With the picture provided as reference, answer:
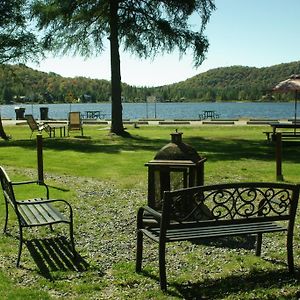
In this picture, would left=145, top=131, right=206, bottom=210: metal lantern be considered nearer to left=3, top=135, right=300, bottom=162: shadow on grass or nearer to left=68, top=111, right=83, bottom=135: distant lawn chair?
left=3, top=135, right=300, bottom=162: shadow on grass

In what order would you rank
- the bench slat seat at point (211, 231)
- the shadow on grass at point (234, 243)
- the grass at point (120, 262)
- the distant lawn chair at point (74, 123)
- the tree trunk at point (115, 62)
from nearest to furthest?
the grass at point (120, 262), the bench slat seat at point (211, 231), the shadow on grass at point (234, 243), the distant lawn chair at point (74, 123), the tree trunk at point (115, 62)

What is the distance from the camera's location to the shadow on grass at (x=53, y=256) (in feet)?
18.9

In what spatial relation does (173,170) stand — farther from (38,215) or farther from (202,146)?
(202,146)

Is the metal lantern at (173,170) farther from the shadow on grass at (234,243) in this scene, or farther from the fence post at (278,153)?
the fence post at (278,153)

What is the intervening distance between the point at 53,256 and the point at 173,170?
6.57ft

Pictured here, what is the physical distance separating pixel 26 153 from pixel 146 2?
12.9 m

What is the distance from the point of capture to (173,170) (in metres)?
7.18

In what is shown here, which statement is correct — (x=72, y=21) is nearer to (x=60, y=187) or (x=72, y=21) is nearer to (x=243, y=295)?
(x=60, y=187)


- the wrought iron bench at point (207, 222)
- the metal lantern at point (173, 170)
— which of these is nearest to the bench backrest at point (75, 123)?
the metal lantern at point (173, 170)

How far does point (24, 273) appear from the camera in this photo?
5.60 metres

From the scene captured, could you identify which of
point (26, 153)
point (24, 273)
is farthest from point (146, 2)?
point (24, 273)

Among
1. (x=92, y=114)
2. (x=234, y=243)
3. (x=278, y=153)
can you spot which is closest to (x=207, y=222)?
(x=234, y=243)

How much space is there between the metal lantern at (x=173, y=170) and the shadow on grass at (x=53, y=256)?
144cm

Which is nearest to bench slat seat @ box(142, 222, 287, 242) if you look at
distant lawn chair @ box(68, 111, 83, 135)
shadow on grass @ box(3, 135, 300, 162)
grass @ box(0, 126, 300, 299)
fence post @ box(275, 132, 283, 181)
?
grass @ box(0, 126, 300, 299)
